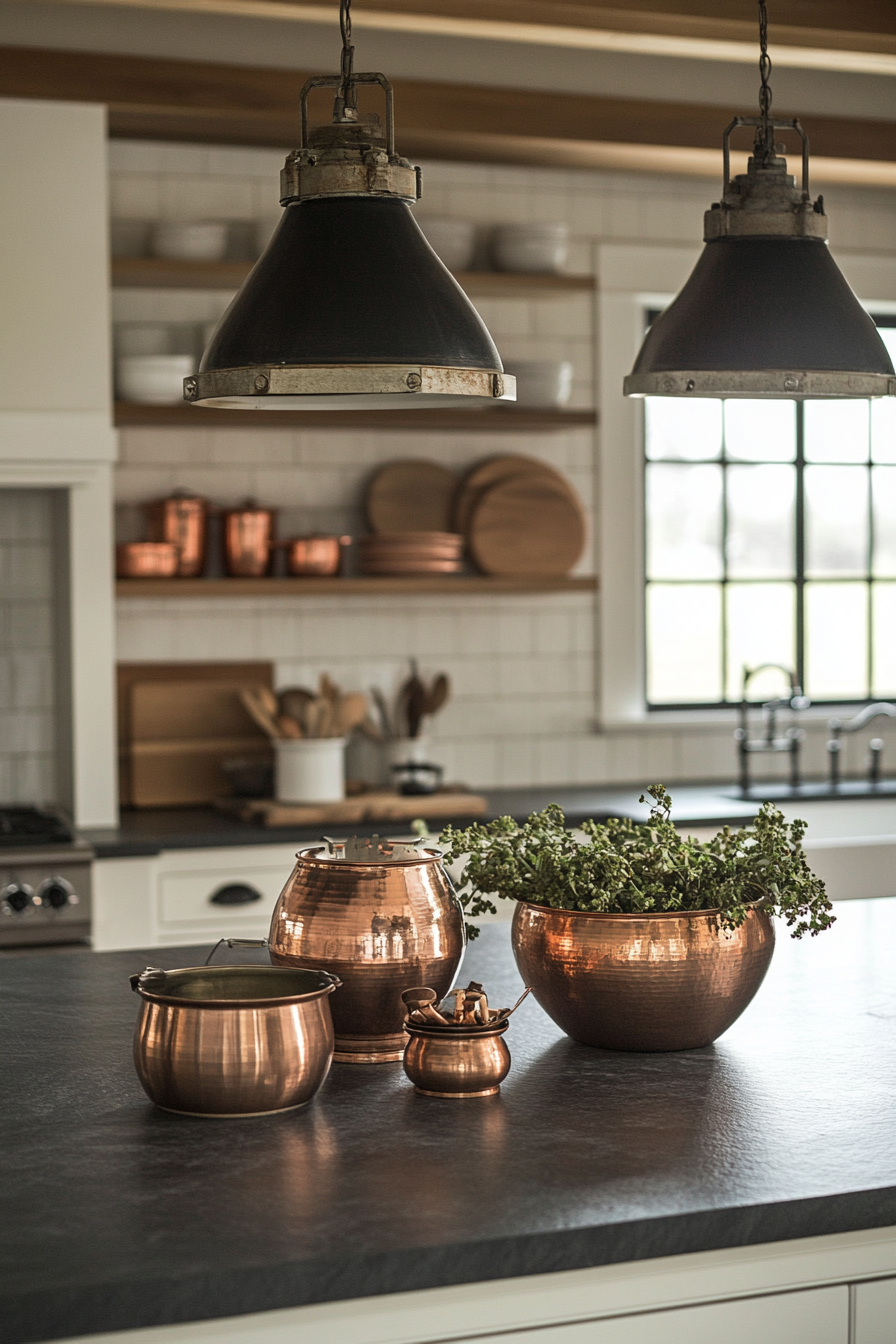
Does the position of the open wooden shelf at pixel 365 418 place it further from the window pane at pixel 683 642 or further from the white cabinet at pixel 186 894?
the white cabinet at pixel 186 894

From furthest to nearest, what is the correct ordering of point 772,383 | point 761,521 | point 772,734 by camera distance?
point 761,521 < point 772,734 < point 772,383

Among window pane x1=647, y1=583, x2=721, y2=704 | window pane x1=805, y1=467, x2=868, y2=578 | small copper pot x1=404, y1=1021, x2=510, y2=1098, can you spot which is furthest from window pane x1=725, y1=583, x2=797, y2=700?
small copper pot x1=404, y1=1021, x2=510, y2=1098

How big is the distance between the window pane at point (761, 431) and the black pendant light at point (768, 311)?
A: 319cm

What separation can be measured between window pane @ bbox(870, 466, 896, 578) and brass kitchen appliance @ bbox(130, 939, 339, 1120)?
→ 169 inches

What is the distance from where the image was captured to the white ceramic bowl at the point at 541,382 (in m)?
4.66

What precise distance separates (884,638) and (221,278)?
2.68 meters

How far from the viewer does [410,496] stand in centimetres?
485

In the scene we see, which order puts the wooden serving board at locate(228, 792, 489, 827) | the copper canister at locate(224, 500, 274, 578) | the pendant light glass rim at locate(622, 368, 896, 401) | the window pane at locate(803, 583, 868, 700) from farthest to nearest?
the window pane at locate(803, 583, 868, 700) → the copper canister at locate(224, 500, 274, 578) → the wooden serving board at locate(228, 792, 489, 827) → the pendant light glass rim at locate(622, 368, 896, 401)

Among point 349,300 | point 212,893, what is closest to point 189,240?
point 212,893

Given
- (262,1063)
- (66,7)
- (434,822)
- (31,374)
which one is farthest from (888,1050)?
(66,7)

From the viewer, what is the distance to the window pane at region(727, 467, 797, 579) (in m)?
5.35

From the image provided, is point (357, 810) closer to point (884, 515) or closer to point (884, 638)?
point (884, 638)

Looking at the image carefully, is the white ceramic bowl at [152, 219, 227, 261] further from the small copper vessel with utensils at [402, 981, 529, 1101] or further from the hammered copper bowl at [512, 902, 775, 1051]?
the small copper vessel with utensils at [402, 981, 529, 1101]

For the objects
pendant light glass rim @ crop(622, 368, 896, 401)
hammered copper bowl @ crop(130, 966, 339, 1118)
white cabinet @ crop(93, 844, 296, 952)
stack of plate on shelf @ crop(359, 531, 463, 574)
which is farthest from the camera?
stack of plate on shelf @ crop(359, 531, 463, 574)
